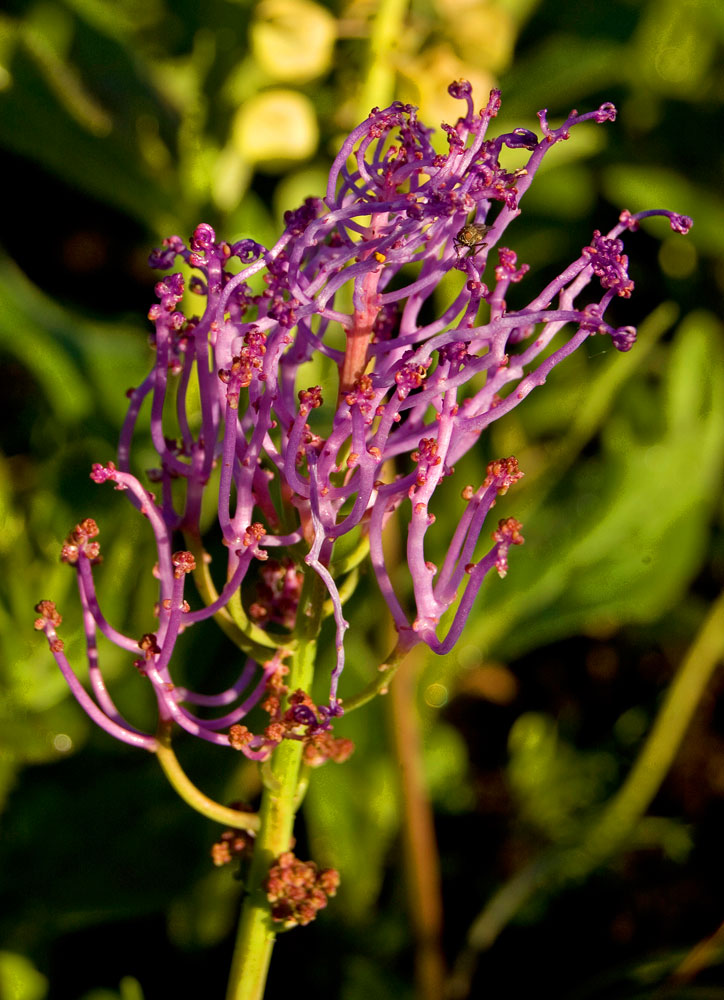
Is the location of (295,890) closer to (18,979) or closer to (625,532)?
(18,979)

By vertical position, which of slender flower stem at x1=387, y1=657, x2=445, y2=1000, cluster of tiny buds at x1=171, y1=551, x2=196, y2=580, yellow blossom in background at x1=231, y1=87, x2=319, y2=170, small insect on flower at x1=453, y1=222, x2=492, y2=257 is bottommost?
slender flower stem at x1=387, y1=657, x2=445, y2=1000

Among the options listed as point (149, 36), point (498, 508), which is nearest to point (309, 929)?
point (498, 508)

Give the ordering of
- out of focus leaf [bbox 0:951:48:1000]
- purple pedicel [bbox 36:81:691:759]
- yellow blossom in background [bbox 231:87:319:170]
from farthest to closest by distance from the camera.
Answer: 1. yellow blossom in background [bbox 231:87:319:170]
2. out of focus leaf [bbox 0:951:48:1000]
3. purple pedicel [bbox 36:81:691:759]

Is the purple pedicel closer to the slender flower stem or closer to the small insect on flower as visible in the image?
the small insect on flower

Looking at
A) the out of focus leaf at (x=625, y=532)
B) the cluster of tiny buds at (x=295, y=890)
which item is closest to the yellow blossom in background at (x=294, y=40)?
the out of focus leaf at (x=625, y=532)

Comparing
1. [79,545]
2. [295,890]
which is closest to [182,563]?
[79,545]

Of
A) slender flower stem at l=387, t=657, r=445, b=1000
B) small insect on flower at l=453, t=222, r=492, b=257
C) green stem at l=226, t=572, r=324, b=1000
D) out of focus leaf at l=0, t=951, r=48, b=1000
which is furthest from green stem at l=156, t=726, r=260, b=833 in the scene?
out of focus leaf at l=0, t=951, r=48, b=1000

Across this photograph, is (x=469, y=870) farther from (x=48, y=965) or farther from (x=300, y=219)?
(x=300, y=219)

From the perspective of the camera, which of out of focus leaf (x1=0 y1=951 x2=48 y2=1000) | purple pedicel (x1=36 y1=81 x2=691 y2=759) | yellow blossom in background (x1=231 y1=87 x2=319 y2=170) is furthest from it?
yellow blossom in background (x1=231 y1=87 x2=319 y2=170)
